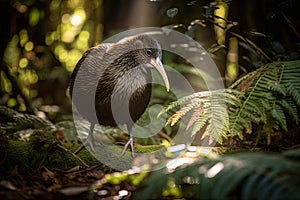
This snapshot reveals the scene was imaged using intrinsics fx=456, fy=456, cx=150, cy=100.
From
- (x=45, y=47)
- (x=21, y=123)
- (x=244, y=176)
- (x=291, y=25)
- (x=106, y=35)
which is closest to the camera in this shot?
(x=244, y=176)

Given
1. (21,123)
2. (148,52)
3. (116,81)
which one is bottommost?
(21,123)

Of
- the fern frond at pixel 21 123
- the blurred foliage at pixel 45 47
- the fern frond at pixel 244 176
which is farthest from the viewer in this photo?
the blurred foliage at pixel 45 47

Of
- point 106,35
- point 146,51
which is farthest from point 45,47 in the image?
point 146,51

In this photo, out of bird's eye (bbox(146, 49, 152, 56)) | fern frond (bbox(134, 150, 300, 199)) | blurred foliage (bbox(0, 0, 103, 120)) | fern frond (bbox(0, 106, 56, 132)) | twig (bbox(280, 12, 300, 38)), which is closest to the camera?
fern frond (bbox(134, 150, 300, 199))

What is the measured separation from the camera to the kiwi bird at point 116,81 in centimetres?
313

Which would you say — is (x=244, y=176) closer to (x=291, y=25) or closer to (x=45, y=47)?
(x=291, y=25)

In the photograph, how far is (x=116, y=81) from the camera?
125 inches

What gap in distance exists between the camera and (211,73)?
13.0 feet

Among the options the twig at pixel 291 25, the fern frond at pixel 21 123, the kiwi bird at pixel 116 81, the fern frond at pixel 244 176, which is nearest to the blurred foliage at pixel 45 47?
the fern frond at pixel 21 123

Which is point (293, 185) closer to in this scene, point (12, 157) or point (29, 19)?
point (12, 157)

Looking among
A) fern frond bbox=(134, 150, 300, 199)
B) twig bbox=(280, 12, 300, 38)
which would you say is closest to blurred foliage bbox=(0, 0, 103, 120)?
twig bbox=(280, 12, 300, 38)

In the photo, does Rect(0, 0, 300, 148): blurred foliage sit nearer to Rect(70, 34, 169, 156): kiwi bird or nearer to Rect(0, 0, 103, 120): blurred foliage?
Rect(0, 0, 103, 120): blurred foliage

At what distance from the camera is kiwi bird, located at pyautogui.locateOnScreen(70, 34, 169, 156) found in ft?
10.3

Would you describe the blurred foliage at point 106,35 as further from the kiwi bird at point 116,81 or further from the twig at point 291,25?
the kiwi bird at point 116,81
